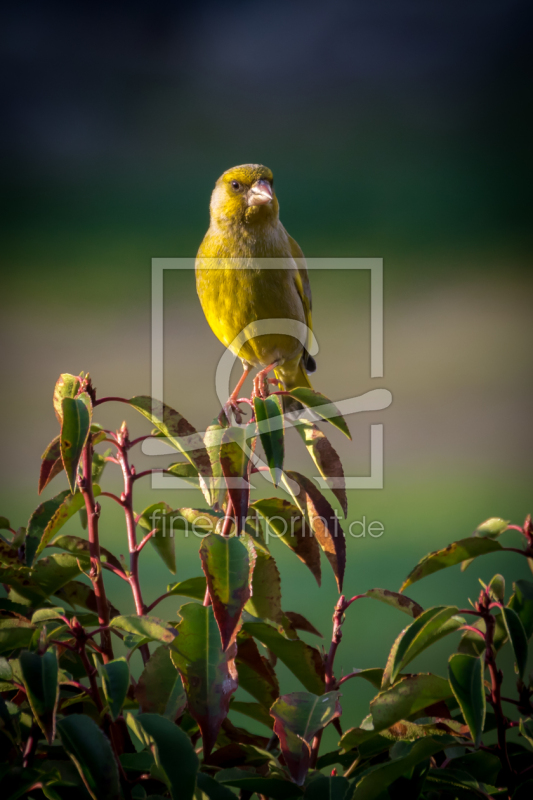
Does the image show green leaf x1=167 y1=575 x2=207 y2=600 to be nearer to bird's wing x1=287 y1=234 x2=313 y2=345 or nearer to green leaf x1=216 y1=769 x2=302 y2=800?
green leaf x1=216 y1=769 x2=302 y2=800

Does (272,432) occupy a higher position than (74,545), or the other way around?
(272,432)

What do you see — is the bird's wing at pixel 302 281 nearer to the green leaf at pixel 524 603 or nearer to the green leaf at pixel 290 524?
the green leaf at pixel 290 524

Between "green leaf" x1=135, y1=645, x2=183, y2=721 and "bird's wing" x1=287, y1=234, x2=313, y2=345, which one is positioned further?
"bird's wing" x1=287, y1=234, x2=313, y2=345

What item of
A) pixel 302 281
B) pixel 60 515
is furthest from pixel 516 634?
pixel 302 281

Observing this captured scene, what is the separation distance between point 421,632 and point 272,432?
21cm

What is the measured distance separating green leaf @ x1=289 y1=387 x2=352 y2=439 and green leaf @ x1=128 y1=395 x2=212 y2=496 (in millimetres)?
110

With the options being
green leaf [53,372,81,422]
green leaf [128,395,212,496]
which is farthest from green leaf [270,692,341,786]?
green leaf [53,372,81,422]

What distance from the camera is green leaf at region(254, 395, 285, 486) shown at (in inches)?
21.9

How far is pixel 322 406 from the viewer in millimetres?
617

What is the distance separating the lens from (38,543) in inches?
22.5

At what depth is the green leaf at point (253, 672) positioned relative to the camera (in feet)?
1.92

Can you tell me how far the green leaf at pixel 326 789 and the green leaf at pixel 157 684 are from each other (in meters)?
0.13

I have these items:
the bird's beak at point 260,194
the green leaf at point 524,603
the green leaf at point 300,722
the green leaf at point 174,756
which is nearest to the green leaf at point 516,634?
the green leaf at point 524,603

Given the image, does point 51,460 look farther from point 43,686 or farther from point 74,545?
point 43,686
